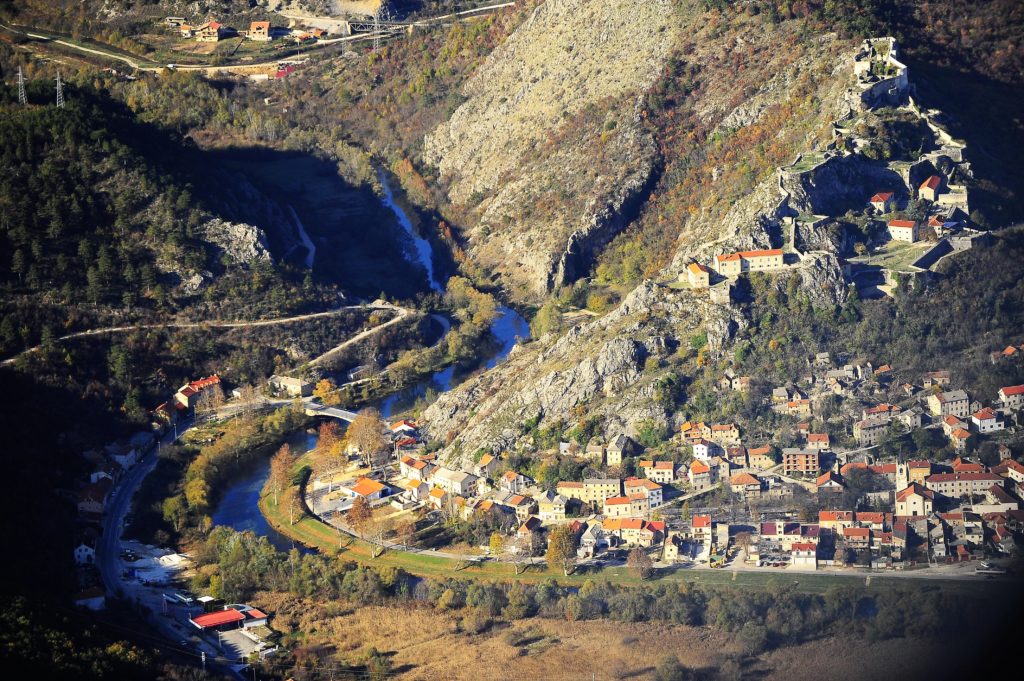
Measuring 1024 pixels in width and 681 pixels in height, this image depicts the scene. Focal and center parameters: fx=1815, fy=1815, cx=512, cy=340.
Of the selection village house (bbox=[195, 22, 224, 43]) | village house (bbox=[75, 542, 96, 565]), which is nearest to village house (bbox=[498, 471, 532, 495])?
village house (bbox=[75, 542, 96, 565])

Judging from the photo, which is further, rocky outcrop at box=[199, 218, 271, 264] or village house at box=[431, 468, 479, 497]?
rocky outcrop at box=[199, 218, 271, 264]

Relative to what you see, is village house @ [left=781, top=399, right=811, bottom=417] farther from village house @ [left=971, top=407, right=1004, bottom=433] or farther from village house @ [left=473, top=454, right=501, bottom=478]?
village house @ [left=473, top=454, right=501, bottom=478]

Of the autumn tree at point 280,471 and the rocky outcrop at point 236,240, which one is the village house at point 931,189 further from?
the rocky outcrop at point 236,240

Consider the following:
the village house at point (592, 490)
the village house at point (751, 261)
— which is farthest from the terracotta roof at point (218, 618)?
the village house at point (751, 261)

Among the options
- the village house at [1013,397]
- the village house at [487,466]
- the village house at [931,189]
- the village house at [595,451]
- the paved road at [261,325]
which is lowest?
the village house at [487,466]

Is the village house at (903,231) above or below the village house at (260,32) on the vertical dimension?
below

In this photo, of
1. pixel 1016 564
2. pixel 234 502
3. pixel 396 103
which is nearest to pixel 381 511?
pixel 234 502
